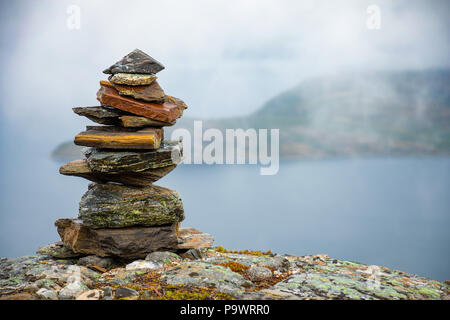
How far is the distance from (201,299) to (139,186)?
778 centimetres

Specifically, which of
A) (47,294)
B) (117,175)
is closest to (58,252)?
(117,175)

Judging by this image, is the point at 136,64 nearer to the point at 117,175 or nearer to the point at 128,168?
the point at 128,168

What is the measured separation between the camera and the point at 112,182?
17359 mm

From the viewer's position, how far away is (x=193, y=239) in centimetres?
1862

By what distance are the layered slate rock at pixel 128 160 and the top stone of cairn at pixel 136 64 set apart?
3400 millimetres

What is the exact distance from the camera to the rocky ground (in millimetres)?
11289

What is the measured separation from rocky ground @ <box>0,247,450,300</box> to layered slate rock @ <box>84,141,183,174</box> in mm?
3687

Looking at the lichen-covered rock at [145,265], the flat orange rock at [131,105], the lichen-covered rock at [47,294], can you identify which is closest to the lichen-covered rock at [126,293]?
the lichen-covered rock at [47,294]

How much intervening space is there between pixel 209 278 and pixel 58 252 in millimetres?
8689

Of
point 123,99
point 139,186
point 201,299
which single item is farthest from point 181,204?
point 201,299

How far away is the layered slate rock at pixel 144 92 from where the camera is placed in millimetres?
16516
